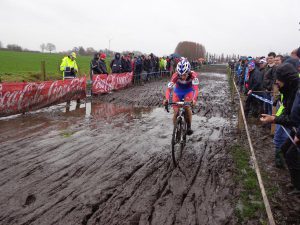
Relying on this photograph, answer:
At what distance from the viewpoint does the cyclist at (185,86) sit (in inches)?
265

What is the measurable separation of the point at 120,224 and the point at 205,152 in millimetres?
3604

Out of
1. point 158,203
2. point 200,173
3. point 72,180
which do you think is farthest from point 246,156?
point 72,180

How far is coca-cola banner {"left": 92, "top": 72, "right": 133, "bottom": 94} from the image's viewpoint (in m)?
15.7

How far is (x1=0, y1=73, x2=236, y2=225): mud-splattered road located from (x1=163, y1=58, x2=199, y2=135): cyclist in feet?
3.11

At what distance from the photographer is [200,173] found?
18.6ft

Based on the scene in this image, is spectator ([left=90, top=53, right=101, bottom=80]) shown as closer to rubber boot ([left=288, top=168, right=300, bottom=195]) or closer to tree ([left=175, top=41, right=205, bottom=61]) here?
rubber boot ([left=288, top=168, right=300, bottom=195])

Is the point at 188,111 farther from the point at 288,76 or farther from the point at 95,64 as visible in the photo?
the point at 95,64

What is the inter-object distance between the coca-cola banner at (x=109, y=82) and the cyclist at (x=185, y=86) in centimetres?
883

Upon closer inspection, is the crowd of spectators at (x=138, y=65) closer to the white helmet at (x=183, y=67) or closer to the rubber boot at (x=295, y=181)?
the white helmet at (x=183, y=67)

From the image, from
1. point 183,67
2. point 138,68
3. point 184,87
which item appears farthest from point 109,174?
point 138,68

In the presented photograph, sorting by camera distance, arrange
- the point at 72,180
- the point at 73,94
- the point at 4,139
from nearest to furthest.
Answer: the point at 72,180, the point at 4,139, the point at 73,94

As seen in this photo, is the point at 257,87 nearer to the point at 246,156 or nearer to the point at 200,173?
the point at 246,156

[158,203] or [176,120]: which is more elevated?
[176,120]

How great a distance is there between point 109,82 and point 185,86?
10.3 m
